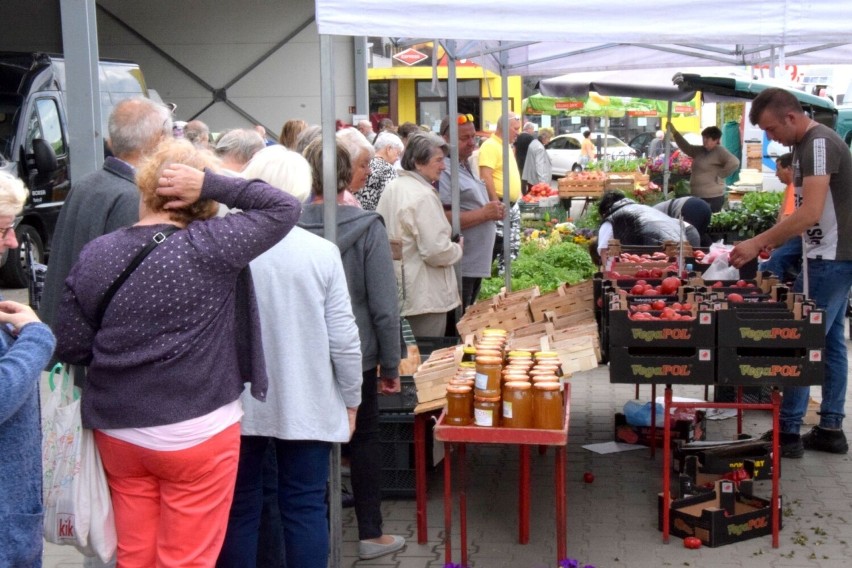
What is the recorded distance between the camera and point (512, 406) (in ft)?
12.7

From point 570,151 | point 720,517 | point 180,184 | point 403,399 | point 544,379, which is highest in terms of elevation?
point 180,184

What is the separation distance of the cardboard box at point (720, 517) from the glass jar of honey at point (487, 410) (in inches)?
40.3

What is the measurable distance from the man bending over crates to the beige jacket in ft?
4.88

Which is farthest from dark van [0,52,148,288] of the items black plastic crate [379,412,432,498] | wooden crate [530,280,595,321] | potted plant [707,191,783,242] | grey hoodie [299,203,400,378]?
grey hoodie [299,203,400,378]

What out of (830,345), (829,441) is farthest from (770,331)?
(829,441)

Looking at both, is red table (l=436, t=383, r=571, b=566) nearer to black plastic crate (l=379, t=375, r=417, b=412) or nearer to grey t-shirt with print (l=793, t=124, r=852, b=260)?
black plastic crate (l=379, t=375, r=417, b=412)

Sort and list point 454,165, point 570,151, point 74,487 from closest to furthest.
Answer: point 74,487
point 454,165
point 570,151

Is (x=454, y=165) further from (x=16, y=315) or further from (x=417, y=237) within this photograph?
(x=16, y=315)

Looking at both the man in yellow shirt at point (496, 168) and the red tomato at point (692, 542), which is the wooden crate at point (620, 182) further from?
the red tomato at point (692, 542)

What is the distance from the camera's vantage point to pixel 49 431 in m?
2.79

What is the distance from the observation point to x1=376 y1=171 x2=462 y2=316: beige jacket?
5.37m

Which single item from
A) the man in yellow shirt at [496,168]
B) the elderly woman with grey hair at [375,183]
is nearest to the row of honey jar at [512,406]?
the elderly woman with grey hair at [375,183]

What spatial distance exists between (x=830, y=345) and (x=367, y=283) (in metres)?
2.82

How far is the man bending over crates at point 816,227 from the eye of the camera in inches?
196
